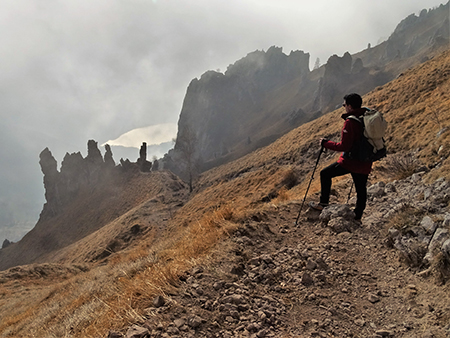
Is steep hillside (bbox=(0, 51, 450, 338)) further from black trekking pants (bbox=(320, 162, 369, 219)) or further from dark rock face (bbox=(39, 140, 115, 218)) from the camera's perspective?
dark rock face (bbox=(39, 140, 115, 218))

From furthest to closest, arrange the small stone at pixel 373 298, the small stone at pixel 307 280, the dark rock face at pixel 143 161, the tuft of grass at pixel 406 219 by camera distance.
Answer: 1. the dark rock face at pixel 143 161
2. the tuft of grass at pixel 406 219
3. the small stone at pixel 307 280
4. the small stone at pixel 373 298

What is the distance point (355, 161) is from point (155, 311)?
455cm

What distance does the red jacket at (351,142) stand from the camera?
5.00 m

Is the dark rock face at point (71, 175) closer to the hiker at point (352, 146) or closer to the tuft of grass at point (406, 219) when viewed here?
the hiker at point (352, 146)

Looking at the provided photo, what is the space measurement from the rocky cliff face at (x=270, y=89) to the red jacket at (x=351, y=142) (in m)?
104

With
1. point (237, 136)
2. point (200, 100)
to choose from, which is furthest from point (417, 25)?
point (200, 100)

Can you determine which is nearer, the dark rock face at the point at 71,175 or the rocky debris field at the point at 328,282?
the rocky debris field at the point at 328,282

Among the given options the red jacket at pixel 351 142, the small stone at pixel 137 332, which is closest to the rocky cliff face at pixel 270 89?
the red jacket at pixel 351 142

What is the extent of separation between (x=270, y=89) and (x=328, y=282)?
190 m

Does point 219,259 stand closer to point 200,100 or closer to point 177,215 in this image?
point 177,215

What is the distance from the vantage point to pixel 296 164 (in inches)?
1000

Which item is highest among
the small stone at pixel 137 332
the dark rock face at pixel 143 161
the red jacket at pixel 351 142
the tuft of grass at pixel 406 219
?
the dark rock face at pixel 143 161

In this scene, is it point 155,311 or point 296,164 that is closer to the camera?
point 155,311

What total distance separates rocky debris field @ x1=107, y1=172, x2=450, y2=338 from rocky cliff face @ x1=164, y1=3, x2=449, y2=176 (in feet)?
344
